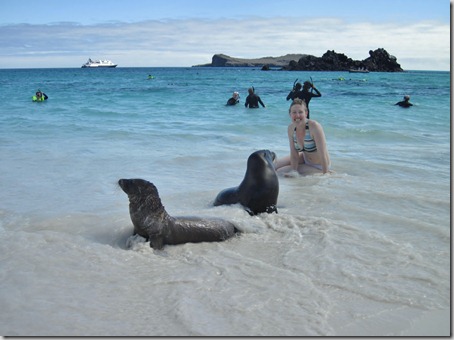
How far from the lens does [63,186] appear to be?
23.2ft

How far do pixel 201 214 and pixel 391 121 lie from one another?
11.5 meters

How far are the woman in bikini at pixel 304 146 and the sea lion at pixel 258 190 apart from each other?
6.81 feet

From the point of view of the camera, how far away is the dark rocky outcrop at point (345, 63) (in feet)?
287

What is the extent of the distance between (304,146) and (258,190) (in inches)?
98.5

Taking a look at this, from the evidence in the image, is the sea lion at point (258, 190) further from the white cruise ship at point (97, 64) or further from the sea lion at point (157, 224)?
the white cruise ship at point (97, 64)

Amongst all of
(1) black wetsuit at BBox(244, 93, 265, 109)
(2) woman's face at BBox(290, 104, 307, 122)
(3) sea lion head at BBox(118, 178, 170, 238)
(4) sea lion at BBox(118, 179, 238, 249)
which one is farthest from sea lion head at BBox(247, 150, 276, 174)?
(1) black wetsuit at BBox(244, 93, 265, 109)

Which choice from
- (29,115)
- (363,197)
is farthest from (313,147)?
(29,115)

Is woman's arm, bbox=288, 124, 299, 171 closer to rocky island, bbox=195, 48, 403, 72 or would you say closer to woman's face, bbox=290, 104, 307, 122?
woman's face, bbox=290, 104, 307, 122

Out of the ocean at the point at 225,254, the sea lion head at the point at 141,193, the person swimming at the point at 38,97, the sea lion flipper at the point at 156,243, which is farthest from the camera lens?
the person swimming at the point at 38,97

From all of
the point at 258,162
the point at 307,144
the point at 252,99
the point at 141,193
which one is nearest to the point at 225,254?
the point at 141,193

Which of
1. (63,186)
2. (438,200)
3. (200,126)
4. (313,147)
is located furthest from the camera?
(200,126)

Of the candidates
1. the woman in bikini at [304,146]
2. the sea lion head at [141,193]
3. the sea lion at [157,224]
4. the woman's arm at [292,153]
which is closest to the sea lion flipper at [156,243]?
the sea lion at [157,224]

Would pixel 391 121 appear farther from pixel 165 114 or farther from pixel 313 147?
pixel 313 147

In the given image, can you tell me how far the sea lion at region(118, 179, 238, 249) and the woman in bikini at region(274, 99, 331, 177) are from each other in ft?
10.4
